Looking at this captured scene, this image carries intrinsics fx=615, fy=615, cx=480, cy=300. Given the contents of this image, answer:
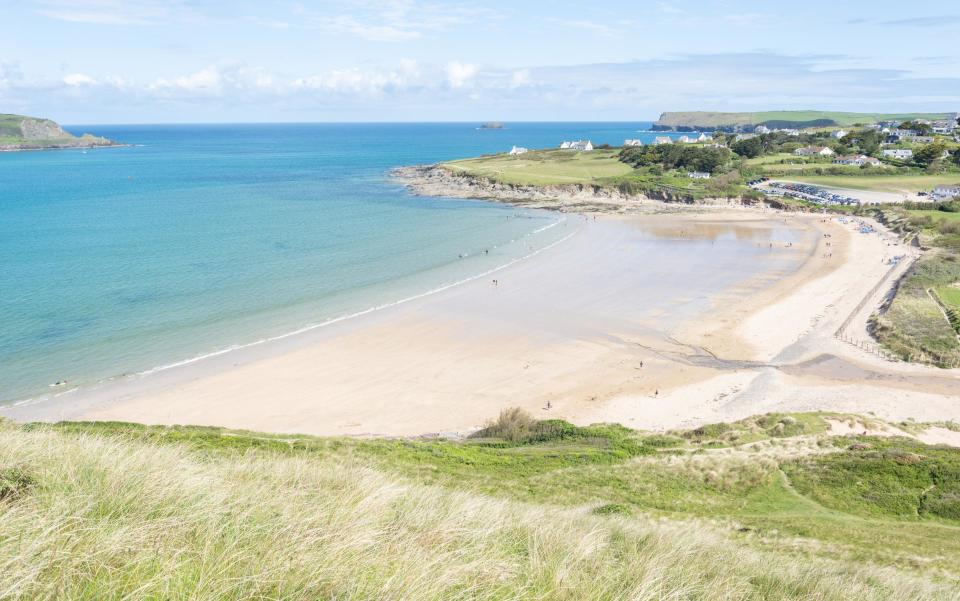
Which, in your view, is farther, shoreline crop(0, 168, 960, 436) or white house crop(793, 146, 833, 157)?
white house crop(793, 146, 833, 157)

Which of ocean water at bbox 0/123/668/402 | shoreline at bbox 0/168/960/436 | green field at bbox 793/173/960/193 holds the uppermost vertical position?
green field at bbox 793/173/960/193

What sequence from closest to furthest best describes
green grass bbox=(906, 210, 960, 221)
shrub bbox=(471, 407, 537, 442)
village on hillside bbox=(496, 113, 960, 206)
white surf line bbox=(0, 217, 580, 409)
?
shrub bbox=(471, 407, 537, 442) < white surf line bbox=(0, 217, 580, 409) < green grass bbox=(906, 210, 960, 221) < village on hillside bbox=(496, 113, 960, 206)

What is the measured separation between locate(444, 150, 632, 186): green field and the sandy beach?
54.1 m

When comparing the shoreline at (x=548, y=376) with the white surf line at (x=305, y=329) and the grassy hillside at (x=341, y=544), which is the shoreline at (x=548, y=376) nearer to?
the white surf line at (x=305, y=329)

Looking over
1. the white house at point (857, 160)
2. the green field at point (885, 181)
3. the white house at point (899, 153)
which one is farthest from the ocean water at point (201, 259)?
the white house at point (899, 153)

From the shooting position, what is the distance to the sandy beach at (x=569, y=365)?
82.5 ft

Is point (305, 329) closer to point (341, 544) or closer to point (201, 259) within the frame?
point (201, 259)

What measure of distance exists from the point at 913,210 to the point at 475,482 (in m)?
78.1

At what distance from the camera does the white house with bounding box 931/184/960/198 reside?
7916cm

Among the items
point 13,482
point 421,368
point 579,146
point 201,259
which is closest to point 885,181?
point 579,146

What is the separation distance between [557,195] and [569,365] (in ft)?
217

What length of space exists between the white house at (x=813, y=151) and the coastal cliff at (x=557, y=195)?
148 ft

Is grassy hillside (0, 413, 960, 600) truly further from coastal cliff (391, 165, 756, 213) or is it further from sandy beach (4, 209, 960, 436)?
coastal cliff (391, 165, 756, 213)

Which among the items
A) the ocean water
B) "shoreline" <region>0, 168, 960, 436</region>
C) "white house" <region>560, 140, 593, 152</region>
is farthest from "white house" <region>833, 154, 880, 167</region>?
"shoreline" <region>0, 168, 960, 436</region>
